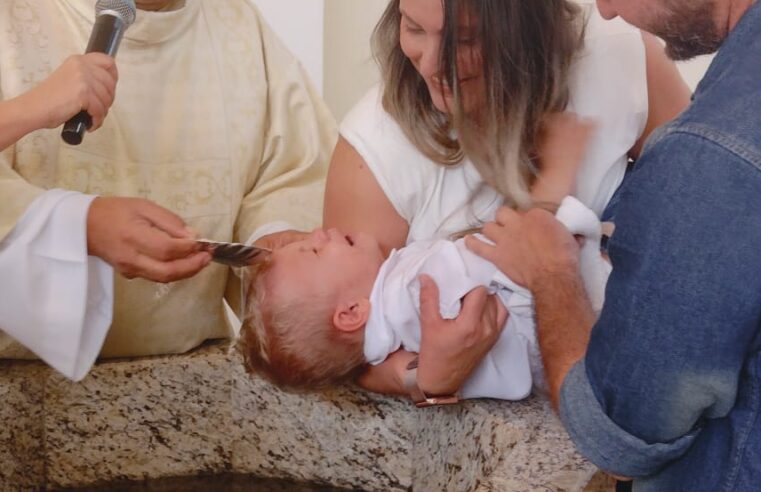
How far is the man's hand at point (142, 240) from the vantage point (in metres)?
1.67

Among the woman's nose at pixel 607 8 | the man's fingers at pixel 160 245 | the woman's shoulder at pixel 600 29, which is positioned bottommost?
the man's fingers at pixel 160 245

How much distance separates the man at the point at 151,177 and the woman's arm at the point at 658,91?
725 mm

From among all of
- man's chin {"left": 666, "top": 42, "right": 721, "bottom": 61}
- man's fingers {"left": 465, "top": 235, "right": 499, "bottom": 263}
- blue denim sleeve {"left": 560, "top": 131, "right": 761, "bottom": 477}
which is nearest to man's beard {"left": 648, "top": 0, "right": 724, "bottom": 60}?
man's chin {"left": 666, "top": 42, "right": 721, "bottom": 61}

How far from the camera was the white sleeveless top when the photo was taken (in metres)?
1.89

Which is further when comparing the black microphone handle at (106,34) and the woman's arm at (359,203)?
the woman's arm at (359,203)

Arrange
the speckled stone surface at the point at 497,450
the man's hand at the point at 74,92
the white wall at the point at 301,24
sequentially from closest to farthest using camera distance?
the speckled stone surface at the point at 497,450 < the man's hand at the point at 74,92 < the white wall at the point at 301,24

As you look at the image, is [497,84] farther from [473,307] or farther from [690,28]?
[690,28]

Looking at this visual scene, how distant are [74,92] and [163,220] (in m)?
0.25

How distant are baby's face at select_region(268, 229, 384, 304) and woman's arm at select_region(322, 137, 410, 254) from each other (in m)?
0.06

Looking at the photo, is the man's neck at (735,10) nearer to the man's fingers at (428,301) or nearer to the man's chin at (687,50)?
the man's chin at (687,50)

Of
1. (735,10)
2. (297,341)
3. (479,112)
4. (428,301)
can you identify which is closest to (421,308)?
(428,301)

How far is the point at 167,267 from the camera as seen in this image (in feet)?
5.52

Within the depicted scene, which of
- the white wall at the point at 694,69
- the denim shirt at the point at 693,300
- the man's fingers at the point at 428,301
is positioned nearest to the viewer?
the denim shirt at the point at 693,300

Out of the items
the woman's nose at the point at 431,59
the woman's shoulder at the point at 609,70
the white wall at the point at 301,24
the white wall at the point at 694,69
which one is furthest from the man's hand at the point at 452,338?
the white wall at the point at 301,24
